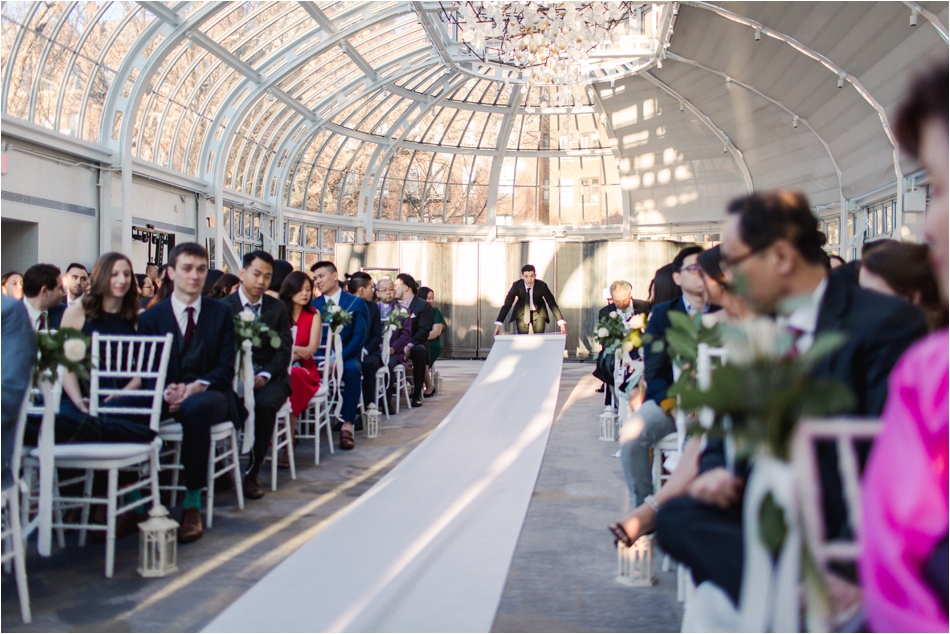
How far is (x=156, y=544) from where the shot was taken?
135 inches

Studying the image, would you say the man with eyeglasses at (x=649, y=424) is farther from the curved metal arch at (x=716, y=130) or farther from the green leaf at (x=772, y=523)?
the curved metal arch at (x=716, y=130)

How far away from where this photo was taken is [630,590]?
131 inches

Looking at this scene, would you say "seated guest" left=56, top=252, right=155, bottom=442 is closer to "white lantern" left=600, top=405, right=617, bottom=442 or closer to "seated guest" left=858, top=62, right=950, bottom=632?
"seated guest" left=858, top=62, right=950, bottom=632

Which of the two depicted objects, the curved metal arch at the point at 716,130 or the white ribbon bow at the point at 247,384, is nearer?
the white ribbon bow at the point at 247,384

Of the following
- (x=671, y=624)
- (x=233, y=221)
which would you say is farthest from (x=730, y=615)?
(x=233, y=221)

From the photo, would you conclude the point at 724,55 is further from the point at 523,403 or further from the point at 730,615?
the point at 730,615

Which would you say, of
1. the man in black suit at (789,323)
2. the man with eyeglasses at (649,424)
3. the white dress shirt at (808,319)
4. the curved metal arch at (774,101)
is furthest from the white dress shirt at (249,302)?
the curved metal arch at (774,101)

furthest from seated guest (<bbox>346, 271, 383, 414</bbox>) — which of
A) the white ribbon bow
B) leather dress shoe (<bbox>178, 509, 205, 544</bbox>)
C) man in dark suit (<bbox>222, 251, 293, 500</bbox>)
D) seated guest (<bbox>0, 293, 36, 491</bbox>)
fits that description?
seated guest (<bbox>0, 293, 36, 491</bbox>)

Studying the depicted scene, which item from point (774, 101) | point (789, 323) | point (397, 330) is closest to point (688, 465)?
point (789, 323)

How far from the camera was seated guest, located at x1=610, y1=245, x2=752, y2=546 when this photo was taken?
236 cm

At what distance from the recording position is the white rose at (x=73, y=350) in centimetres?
312

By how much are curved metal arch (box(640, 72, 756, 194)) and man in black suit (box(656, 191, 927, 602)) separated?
19.9 m

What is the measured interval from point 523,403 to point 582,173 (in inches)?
764

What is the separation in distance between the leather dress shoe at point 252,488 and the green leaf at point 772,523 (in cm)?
402
